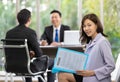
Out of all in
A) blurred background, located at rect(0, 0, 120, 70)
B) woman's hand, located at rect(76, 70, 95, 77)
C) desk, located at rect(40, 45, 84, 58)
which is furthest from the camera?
blurred background, located at rect(0, 0, 120, 70)

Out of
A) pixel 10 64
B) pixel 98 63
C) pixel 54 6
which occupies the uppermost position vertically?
pixel 54 6

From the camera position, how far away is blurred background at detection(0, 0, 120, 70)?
6.21 metres

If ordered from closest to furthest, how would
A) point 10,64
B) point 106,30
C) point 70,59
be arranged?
point 70,59 → point 10,64 → point 106,30

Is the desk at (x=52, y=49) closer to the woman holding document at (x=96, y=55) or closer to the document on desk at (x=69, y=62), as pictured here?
the woman holding document at (x=96, y=55)

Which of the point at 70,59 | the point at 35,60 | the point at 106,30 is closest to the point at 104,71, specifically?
the point at 70,59

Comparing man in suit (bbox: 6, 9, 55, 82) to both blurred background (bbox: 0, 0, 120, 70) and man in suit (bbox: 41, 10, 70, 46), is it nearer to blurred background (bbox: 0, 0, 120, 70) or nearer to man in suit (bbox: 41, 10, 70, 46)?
man in suit (bbox: 41, 10, 70, 46)

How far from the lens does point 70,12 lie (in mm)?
6332

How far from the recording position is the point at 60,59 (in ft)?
8.76

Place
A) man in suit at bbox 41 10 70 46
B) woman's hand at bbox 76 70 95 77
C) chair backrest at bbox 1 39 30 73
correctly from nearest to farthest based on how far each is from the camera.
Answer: woman's hand at bbox 76 70 95 77 → chair backrest at bbox 1 39 30 73 → man in suit at bbox 41 10 70 46

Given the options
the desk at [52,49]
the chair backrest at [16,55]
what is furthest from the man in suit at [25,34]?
the desk at [52,49]

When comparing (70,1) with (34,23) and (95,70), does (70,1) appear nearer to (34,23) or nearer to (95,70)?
(34,23)

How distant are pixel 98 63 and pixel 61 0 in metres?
3.78

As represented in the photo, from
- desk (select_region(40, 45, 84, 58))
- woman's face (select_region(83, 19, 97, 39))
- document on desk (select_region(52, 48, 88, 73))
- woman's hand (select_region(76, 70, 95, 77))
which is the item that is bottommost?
desk (select_region(40, 45, 84, 58))

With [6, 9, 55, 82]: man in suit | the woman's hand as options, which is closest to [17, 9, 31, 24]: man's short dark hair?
[6, 9, 55, 82]: man in suit
